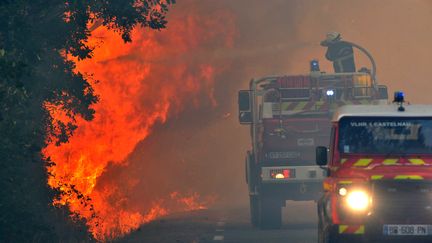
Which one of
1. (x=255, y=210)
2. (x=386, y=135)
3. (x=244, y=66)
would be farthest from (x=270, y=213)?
(x=244, y=66)

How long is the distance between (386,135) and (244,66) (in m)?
34.4

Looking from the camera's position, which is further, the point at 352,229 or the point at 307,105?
the point at 307,105

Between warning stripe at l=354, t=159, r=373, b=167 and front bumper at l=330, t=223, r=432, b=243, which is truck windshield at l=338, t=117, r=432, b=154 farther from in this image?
front bumper at l=330, t=223, r=432, b=243

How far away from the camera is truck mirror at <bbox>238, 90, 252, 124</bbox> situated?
24.9 m

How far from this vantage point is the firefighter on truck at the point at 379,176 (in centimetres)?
1437

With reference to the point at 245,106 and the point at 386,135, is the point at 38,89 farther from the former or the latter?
the point at 386,135

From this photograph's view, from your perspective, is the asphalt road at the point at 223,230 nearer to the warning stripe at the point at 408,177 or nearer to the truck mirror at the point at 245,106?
the truck mirror at the point at 245,106

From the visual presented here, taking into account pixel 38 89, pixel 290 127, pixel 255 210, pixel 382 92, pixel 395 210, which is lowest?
pixel 395 210

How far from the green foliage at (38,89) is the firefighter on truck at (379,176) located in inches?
182

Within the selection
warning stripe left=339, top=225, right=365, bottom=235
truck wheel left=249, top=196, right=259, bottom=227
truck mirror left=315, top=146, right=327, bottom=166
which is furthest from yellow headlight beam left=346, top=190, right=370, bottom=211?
truck wheel left=249, top=196, right=259, bottom=227

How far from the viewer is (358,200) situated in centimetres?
1453

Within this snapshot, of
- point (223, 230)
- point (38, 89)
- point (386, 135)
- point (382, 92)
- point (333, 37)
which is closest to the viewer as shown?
point (386, 135)

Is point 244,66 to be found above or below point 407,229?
above

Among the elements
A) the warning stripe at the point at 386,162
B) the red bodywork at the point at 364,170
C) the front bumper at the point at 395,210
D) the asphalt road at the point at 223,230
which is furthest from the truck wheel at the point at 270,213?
the front bumper at the point at 395,210
